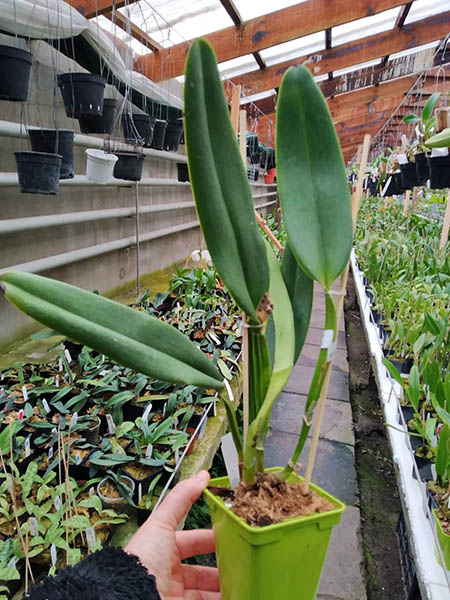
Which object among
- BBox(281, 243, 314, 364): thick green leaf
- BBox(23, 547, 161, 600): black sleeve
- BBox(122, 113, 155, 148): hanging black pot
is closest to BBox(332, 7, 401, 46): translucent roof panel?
BBox(122, 113, 155, 148): hanging black pot

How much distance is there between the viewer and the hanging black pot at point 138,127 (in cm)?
257

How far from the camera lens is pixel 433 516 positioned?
1.05m

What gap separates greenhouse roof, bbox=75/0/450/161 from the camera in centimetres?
313

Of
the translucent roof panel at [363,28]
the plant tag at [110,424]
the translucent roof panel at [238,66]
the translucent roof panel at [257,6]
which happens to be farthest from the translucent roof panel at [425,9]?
the plant tag at [110,424]

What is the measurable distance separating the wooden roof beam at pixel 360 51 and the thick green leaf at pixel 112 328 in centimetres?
532

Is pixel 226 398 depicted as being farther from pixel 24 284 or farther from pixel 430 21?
pixel 430 21

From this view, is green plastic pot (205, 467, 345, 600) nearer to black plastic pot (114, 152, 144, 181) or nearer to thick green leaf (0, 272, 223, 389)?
thick green leaf (0, 272, 223, 389)

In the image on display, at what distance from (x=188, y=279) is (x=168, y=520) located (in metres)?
2.18

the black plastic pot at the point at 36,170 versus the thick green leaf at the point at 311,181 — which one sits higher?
the black plastic pot at the point at 36,170

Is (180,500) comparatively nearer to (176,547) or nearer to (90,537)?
(176,547)

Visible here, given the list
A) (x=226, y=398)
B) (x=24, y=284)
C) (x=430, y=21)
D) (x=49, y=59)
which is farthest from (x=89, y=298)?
(x=430, y=21)

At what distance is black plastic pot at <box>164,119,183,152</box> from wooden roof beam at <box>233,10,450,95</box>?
2264mm

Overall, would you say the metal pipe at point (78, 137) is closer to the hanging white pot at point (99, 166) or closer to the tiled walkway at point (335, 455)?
the hanging white pot at point (99, 166)

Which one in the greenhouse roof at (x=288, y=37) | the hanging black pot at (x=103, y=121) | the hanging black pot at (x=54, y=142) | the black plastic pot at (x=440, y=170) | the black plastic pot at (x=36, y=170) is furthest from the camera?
the greenhouse roof at (x=288, y=37)
